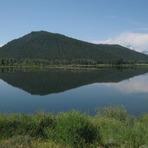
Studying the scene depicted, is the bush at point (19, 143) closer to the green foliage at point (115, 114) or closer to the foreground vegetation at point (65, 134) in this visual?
the foreground vegetation at point (65, 134)

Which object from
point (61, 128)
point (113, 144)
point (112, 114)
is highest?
point (61, 128)

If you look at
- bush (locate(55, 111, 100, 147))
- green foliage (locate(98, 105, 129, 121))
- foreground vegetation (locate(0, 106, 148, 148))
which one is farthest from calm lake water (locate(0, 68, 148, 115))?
bush (locate(55, 111, 100, 147))

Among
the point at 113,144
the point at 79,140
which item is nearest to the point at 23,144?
the point at 79,140

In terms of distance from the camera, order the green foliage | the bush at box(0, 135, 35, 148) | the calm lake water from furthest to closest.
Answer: the calm lake water → the green foliage → the bush at box(0, 135, 35, 148)

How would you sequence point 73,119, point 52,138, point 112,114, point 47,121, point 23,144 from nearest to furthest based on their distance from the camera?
1. point 23,144
2. point 73,119
3. point 52,138
4. point 47,121
5. point 112,114

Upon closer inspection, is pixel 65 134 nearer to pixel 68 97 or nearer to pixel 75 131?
pixel 75 131

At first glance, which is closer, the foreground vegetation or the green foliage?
the foreground vegetation

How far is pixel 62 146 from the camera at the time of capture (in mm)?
14883

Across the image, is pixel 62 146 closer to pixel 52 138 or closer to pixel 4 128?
pixel 52 138

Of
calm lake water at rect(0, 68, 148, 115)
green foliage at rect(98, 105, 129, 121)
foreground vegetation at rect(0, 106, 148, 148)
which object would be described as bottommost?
calm lake water at rect(0, 68, 148, 115)

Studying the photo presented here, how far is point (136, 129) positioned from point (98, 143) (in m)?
3.04

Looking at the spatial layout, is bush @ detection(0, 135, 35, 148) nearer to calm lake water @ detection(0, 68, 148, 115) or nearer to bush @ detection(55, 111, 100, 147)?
bush @ detection(55, 111, 100, 147)

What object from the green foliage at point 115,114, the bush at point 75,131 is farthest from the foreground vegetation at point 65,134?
the green foliage at point 115,114

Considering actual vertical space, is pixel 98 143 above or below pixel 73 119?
below
